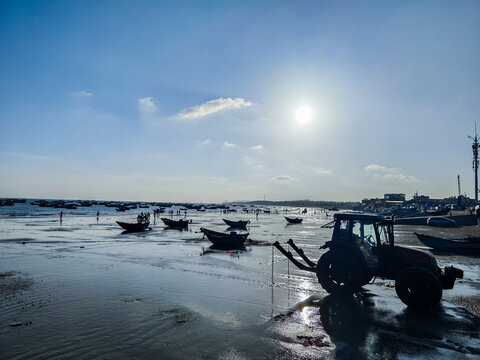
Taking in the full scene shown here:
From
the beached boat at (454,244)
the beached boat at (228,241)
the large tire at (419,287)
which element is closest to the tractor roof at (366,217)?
the large tire at (419,287)

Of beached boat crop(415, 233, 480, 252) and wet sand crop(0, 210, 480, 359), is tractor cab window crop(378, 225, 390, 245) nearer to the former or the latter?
wet sand crop(0, 210, 480, 359)

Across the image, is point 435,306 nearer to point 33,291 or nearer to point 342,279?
point 342,279

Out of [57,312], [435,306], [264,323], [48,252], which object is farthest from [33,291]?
[435,306]

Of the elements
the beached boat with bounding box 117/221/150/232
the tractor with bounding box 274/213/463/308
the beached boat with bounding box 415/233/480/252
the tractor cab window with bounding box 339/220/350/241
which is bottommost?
the beached boat with bounding box 117/221/150/232

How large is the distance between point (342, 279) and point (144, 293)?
741 centimetres

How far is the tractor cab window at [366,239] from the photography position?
1037 centimetres

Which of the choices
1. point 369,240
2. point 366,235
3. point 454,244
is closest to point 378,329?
point 369,240

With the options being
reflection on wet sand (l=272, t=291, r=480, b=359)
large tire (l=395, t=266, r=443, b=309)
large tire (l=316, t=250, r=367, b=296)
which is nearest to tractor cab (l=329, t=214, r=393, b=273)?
large tire (l=316, t=250, r=367, b=296)

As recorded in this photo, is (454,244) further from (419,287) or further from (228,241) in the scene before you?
(228,241)

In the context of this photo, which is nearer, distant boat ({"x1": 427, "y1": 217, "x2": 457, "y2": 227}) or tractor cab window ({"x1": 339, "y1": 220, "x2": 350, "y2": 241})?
tractor cab window ({"x1": 339, "y1": 220, "x2": 350, "y2": 241})

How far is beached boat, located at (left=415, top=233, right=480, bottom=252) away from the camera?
21516mm

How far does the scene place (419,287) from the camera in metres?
9.16

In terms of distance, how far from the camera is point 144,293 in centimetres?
1157

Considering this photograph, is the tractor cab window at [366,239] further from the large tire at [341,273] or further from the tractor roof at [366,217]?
the large tire at [341,273]
